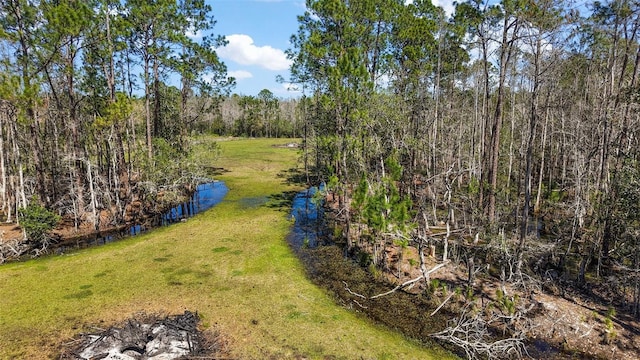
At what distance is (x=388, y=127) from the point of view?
830 inches

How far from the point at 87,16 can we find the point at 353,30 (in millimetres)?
15820

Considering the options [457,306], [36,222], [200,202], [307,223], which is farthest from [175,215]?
[457,306]

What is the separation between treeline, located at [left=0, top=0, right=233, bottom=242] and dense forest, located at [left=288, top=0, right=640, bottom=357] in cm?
1201

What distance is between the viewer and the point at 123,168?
28.1m

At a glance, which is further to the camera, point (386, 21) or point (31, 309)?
point (386, 21)

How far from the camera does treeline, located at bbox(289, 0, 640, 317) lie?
49.3 feet

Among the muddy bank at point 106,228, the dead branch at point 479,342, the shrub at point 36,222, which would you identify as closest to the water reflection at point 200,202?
the muddy bank at point 106,228

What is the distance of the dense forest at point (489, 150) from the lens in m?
14.7

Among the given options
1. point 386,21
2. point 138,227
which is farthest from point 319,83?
point 138,227

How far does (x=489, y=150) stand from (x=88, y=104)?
1219 inches

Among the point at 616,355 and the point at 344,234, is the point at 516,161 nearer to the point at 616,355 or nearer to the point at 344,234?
the point at 344,234

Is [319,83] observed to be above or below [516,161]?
above

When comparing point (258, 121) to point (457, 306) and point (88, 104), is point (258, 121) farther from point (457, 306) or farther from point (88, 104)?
point (457, 306)

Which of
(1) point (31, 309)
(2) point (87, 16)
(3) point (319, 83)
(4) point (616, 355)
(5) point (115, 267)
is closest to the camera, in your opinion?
(4) point (616, 355)
